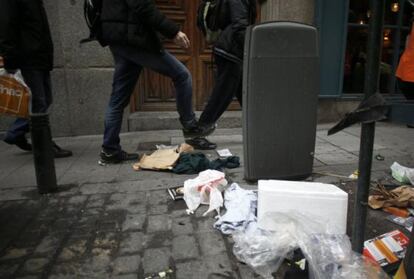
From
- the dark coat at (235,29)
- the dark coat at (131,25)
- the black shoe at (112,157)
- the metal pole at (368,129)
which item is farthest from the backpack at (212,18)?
the metal pole at (368,129)

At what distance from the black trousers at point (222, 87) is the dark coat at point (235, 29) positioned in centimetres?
11

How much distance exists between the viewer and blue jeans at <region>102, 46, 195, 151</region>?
130 inches

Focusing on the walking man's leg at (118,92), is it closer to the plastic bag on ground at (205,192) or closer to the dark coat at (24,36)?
the dark coat at (24,36)

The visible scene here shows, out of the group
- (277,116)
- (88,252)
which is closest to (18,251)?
(88,252)

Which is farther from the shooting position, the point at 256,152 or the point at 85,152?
the point at 85,152

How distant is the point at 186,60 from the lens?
534cm

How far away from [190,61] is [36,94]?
8.13ft

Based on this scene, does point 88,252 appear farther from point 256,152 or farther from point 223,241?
point 256,152

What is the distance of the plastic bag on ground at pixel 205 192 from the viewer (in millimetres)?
2379

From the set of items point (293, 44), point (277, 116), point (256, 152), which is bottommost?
point (256, 152)

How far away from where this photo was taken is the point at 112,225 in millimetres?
2205

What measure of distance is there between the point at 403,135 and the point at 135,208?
4.05m

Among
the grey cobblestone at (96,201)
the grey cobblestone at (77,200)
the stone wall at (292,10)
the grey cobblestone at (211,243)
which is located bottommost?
the grey cobblestone at (77,200)

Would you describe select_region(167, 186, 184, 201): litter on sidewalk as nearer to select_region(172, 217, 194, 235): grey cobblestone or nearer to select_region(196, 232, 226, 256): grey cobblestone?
select_region(172, 217, 194, 235): grey cobblestone
